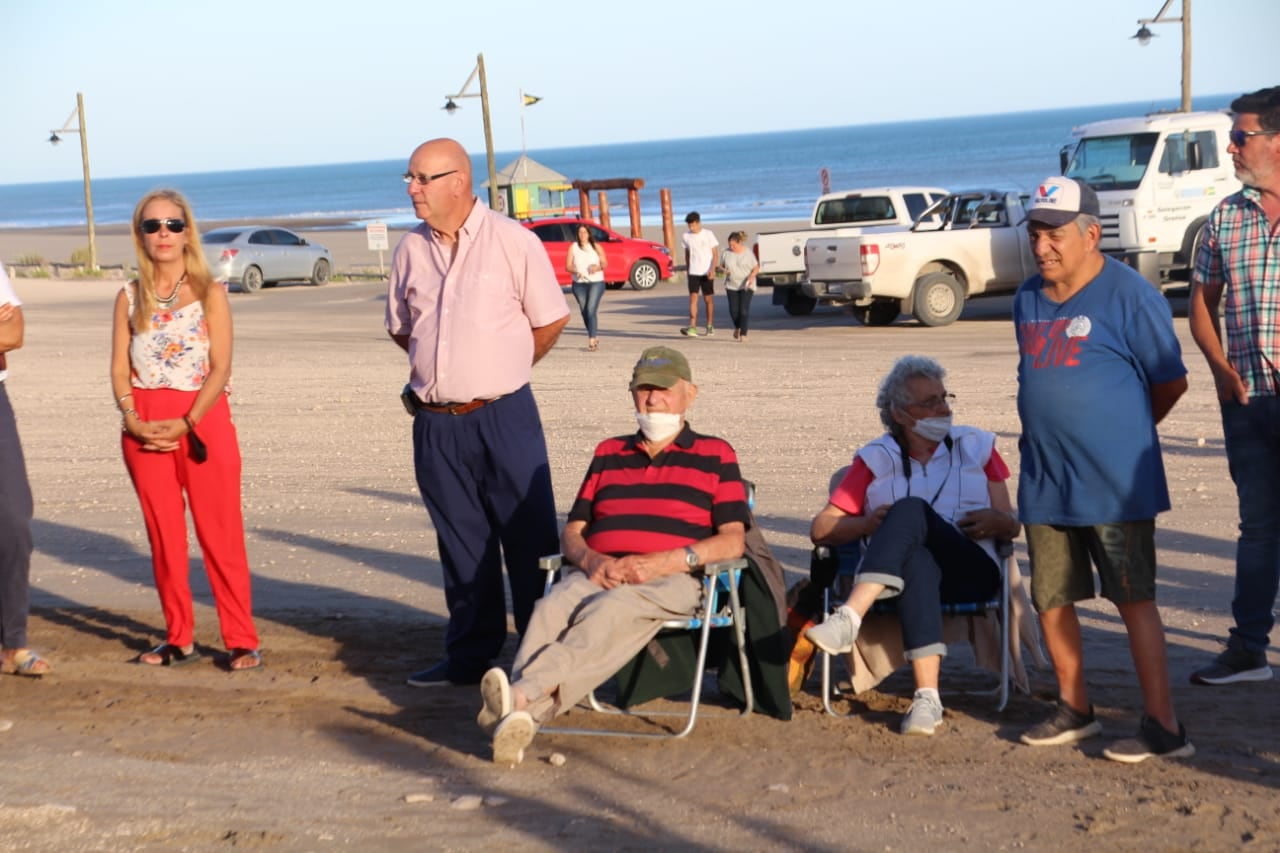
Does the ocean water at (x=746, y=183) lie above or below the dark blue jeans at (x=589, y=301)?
above

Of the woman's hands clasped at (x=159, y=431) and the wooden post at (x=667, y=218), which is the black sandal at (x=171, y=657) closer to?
the woman's hands clasped at (x=159, y=431)

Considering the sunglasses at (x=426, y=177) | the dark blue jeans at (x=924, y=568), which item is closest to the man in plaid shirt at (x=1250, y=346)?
the dark blue jeans at (x=924, y=568)

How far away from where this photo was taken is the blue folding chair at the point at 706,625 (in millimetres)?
5547

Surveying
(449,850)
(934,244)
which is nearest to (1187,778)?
(449,850)

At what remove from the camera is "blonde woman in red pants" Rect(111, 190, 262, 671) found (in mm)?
6355

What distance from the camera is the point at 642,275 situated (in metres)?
31.1

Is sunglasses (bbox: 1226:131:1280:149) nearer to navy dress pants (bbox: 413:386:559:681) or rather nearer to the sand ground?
the sand ground

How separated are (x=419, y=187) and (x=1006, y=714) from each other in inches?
111

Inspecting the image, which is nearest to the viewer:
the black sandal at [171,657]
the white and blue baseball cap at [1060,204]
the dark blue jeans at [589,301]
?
the white and blue baseball cap at [1060,204]

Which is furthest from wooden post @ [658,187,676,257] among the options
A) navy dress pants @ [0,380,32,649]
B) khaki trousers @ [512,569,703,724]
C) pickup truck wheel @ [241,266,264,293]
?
khaki trousers @ [512,569,703,724]

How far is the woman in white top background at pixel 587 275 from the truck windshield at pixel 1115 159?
6147 mm

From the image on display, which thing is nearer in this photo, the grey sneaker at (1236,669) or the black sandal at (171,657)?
the grey sneaker at (1236,669)

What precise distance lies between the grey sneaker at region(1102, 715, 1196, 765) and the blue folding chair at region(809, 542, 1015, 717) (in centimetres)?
62

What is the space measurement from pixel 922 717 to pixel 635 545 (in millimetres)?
1169
